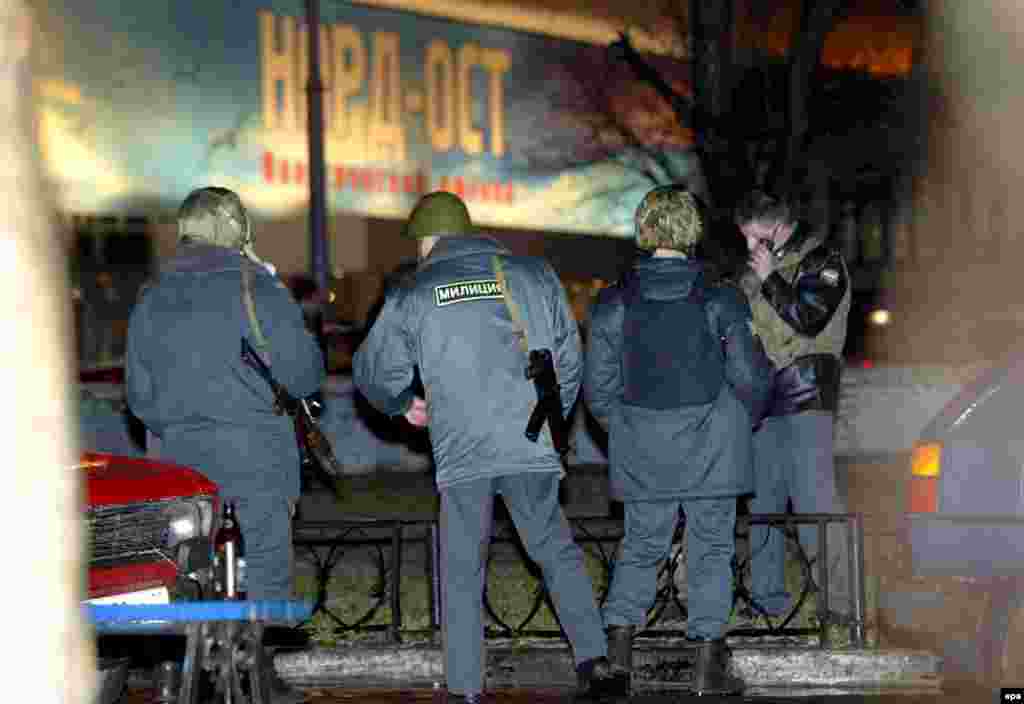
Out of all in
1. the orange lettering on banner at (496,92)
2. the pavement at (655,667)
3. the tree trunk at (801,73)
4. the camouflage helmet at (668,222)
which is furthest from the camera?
the orange lettering on banner at (496,92)

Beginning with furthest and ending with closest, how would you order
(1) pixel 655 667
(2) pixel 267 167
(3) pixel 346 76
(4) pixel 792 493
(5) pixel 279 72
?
1. (3) pixel 346 76
2. (5) pixel 279 72
3. (2) pixel 267 167
4. (4) pixel 792 493
5. (1) pixel 655 667

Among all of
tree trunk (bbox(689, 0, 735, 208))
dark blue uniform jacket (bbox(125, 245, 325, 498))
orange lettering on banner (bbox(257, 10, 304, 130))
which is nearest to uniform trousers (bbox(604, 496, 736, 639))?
dark blue uniform jacket (bbox(125, 245, 325, 498))

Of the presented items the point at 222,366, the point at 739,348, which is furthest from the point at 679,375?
the point at 222,366

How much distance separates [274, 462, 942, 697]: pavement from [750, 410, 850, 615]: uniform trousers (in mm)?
497

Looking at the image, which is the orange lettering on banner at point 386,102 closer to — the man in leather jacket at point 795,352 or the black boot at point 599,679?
the man in leather jacket at point 795,352

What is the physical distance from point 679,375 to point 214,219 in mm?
1868

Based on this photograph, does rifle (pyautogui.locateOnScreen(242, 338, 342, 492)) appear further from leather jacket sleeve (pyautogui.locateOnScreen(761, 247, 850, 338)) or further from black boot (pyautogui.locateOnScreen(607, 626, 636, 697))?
leather jacket sleeve (pyautogui.locateOnScreen(761, 247, 850, 338))

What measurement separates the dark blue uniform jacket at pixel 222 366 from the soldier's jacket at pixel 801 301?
2.24m

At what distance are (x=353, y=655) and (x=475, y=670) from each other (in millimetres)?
1113

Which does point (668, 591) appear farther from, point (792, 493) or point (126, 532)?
point (126, 532)

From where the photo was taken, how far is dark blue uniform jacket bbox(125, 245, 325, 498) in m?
7.42

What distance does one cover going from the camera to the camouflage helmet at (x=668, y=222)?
25.5ft

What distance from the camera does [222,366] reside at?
24.4 ft

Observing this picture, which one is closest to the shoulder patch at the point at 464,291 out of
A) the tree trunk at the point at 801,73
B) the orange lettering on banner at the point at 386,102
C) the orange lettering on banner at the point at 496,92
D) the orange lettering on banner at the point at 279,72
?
the tree trunk at the point at 801,73
